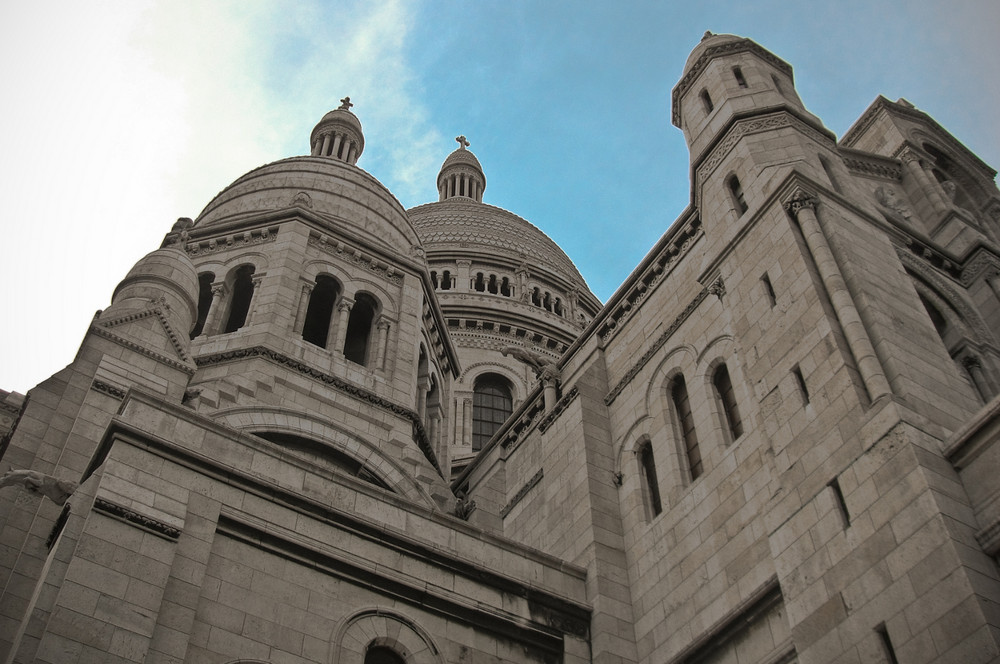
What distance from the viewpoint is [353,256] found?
3017 cm

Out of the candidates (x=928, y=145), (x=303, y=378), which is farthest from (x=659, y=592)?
(x=928, y=145)

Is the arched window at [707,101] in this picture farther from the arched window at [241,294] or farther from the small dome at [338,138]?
the small dome at [338,138]

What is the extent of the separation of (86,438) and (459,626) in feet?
23.5

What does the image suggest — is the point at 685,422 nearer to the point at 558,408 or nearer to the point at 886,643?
the point at 558,408

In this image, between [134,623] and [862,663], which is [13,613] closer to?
[134,623]

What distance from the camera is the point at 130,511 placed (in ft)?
45.3

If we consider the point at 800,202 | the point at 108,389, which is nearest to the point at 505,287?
the point at 108,389

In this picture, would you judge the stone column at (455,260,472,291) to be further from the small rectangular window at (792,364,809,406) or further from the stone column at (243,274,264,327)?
the small rectangular window at (792,364,809,406)

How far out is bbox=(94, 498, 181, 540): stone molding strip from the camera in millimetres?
13664

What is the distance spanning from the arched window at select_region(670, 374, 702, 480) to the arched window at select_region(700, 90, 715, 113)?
6489mm

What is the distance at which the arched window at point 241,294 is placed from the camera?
2892 cm

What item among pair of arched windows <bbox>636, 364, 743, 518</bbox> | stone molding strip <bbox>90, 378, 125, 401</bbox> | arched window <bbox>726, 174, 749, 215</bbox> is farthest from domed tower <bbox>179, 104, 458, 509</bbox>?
arched window <bbox>726, 174, 749, 215</bbox>

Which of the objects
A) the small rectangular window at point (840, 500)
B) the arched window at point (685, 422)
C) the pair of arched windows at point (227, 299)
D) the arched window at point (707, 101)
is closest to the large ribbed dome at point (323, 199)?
the pair of arched windows at point (227, 299)

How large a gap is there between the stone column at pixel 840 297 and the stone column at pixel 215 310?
1519cm
